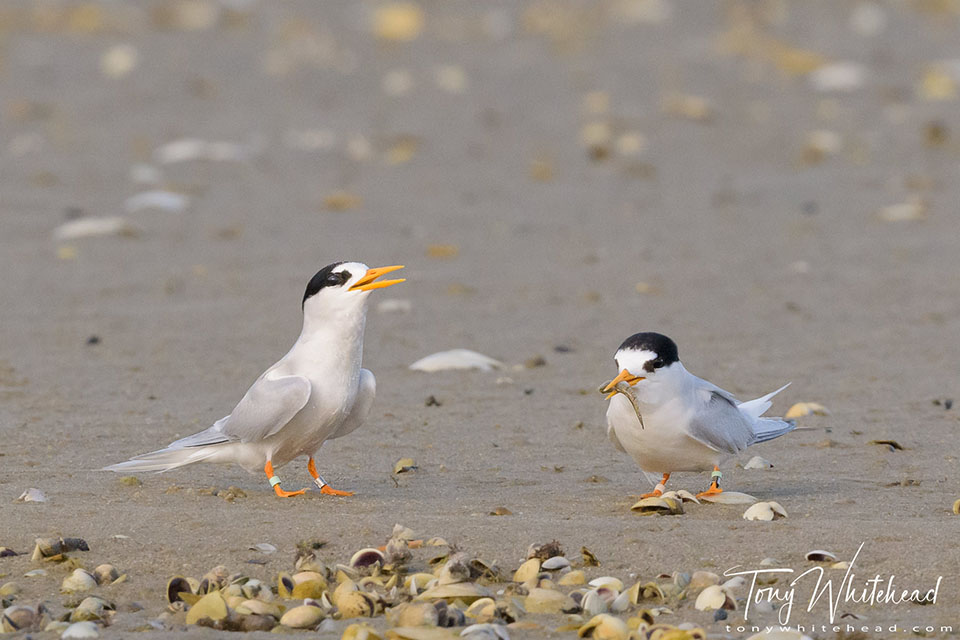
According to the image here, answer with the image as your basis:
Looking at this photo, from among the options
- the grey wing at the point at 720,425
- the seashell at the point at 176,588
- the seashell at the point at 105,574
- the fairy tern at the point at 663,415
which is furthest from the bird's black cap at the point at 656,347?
the seashell at the point at 105,574

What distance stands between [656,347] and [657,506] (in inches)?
20.6

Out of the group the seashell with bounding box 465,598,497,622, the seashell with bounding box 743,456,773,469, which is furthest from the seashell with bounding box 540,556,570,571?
the seashell with bounding box 743,456,773,469

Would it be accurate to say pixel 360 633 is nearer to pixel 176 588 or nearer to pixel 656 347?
pixel 176 588

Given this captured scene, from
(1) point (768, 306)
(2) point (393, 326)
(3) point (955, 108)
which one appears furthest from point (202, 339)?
(3) point (955, 108)

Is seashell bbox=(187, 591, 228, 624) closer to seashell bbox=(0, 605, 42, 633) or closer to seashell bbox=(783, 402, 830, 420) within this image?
seashell bbox=(0, 605, 42, 633)

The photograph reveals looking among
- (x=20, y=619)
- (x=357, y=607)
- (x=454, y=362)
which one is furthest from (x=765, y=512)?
(x=454, y=362)

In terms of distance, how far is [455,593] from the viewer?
3854 mm

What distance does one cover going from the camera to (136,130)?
1266 centimetres

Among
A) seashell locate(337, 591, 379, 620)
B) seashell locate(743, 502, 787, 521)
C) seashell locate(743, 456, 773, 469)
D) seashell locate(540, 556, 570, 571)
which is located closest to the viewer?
seashell locate(337, 591, 379, 620)

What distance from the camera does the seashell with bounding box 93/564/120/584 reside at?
4.04 m

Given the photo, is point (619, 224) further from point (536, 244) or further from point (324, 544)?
point (324, 544)

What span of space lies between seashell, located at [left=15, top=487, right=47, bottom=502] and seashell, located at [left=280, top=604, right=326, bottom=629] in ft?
4.35

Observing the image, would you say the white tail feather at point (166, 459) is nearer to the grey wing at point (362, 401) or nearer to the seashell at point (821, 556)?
the grey wing at point (362, 401)

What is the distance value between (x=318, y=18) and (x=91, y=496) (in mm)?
12012
